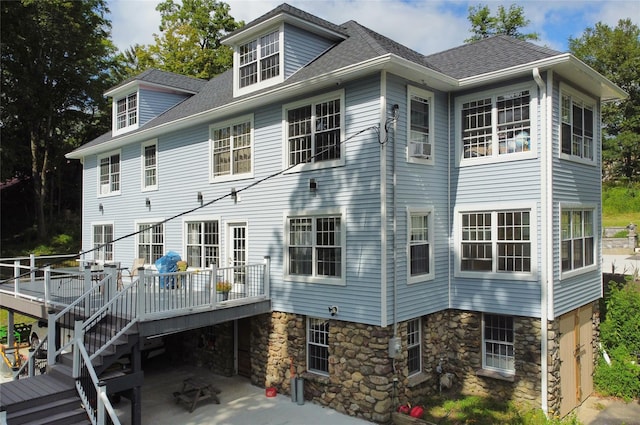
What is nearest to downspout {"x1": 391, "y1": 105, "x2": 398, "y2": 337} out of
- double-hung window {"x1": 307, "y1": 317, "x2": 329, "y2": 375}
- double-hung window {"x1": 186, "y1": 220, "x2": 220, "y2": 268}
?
double-hung window {"x1": 307, "y1": 317, "x2": 329, "y2": 375}

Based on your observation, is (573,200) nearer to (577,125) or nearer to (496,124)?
(577,125)

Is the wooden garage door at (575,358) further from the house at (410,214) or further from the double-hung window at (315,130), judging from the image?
the double-hung window at (315,130)

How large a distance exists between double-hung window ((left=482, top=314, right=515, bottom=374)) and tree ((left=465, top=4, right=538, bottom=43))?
24.2 m

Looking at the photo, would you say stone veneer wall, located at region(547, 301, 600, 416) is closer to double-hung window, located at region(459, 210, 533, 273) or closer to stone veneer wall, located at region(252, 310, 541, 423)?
stone veneer wall, located at region(252, 310, 541, 423)

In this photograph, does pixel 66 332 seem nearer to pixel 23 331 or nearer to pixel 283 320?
pixel 23 331

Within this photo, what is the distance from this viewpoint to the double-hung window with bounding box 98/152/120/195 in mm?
17375

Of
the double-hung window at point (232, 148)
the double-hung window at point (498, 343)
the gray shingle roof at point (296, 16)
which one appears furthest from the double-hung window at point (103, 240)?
the double-hung window at point (498, 343)

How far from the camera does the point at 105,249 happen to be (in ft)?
58.1

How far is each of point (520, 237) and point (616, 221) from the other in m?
25.1

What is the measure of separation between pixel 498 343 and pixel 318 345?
160 inches

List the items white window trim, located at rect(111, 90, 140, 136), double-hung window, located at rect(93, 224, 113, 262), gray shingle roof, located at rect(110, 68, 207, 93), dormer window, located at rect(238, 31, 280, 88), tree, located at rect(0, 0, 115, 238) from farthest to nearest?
tree, located at rect(0, 0, 115, 238), double-hung window, located at rect(93, 224, 113, 262), gray shingle roof, located at rect(110, 68, 207, 93), white window trim, located at rect(111, 90, 140, 136), dormer window, located at rect(238, 31, 280, 88)

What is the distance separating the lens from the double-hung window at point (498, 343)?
10.3 meters

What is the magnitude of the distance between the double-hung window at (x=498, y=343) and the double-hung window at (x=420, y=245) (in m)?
1.87

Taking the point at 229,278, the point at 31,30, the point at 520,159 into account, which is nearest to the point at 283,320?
the point at 229,278
